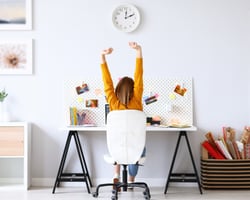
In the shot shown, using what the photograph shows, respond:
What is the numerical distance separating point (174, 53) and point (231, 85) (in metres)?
0.69

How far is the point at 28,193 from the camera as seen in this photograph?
405 cm

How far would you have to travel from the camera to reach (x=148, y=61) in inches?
177

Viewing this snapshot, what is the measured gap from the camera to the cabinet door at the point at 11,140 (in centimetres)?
418

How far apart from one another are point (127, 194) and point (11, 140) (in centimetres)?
126

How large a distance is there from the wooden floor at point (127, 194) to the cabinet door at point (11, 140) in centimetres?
38

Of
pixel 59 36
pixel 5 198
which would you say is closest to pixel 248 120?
pixel 59 36

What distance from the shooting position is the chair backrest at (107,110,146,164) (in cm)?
345

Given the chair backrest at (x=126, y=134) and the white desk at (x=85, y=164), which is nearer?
the chair backrest at (x=126, y=134)

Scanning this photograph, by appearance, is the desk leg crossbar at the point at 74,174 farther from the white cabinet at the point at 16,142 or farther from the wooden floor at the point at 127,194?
the white cabinet at the point at 16,142

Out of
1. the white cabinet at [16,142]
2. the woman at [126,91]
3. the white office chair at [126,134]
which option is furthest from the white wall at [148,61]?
the white office chair at [126,134]

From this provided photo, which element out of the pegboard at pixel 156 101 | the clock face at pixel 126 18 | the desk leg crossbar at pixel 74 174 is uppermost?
the clock face at pixel 126 18

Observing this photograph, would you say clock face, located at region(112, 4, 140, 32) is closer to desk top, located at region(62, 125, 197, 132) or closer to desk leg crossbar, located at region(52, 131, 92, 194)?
desk top, located at region(62, 125, 197, 132)

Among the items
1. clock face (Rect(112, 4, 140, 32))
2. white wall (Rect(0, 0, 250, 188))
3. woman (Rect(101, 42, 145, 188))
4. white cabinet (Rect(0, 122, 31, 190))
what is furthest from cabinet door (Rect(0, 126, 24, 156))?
clock face (Rect(112, 4, 140, 32))

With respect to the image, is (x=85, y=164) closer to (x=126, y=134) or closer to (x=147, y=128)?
(x=147, y=128)
